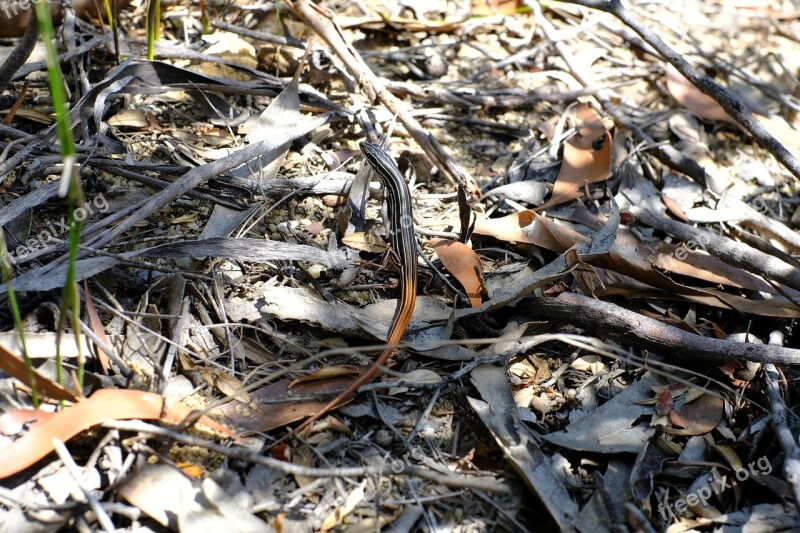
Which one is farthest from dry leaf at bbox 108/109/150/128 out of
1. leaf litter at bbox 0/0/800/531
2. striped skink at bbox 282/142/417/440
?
striped skink at bbox 282/142/417/440

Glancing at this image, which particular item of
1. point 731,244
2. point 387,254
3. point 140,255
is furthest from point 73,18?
point 731,244

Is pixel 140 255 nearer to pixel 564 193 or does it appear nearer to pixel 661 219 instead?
pixel 564 193

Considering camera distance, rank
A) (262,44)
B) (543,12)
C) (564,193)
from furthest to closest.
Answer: (543,12), (262,44), (564,193)

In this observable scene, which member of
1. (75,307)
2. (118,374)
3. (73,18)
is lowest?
(118,374)

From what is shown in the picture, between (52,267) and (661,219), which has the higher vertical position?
(52,267)

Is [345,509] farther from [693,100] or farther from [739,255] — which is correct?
[693,100]

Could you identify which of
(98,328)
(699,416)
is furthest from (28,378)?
(699,416)
